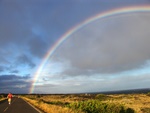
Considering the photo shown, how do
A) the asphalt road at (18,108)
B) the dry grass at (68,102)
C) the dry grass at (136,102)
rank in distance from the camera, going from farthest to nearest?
the dry grass at (136,102)
the asphalt road at (18,108)
the dry grass at (68,102)

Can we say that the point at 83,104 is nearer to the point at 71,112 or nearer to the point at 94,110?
the point at 94,110

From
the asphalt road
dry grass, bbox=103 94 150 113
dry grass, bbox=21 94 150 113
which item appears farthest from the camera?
dry grass, bbox=103 94 150 113

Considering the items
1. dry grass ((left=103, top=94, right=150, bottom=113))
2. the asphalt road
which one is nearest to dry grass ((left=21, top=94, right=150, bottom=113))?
dry grass ((left=103, top=94, right=150, bottom=113))

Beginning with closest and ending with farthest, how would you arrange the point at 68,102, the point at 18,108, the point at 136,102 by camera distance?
the point at 18,108
the point at 68,102
the point at 136,102

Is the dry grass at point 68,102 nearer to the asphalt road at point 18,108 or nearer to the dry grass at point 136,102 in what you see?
the dry grass at point 136,102

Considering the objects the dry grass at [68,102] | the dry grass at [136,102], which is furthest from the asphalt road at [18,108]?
the dry grass at [136,102]

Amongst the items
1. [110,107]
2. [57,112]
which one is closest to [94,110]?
[110,107]

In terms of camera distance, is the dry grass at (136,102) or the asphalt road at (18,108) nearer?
the asphalt road at (18,108)

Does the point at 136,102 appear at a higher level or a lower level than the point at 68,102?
lower

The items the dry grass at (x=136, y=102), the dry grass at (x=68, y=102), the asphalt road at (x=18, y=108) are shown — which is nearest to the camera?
the dry grass at (x=68, y=102)

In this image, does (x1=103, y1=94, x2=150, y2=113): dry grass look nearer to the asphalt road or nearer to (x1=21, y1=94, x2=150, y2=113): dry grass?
(x1=21, y1=94, x2=150, y2=113): dry grass

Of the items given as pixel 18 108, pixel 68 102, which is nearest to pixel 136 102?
pixel 68 102

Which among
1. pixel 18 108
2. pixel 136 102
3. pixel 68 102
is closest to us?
pixel 18 108

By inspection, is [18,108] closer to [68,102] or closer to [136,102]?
[68,102]
